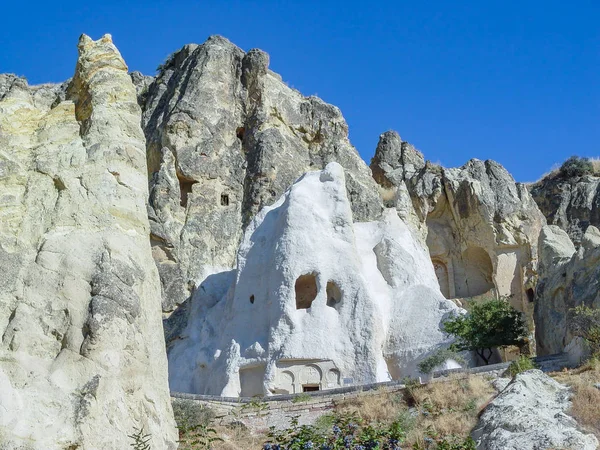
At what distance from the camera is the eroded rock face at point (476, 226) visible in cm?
4759

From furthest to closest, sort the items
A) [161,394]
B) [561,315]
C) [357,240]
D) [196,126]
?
1. [196,126]
2. [357,240]
3. [561,315]
4. [161,394]

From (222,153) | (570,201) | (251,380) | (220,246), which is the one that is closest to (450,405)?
(251,380)

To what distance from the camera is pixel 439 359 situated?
28266mm

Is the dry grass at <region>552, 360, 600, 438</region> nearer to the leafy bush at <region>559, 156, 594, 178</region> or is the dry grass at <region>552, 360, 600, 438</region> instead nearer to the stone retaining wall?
the stone retaining wall

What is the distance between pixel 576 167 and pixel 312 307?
2925 cm

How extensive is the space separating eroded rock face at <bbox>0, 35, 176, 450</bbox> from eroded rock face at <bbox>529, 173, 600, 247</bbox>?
38.6m

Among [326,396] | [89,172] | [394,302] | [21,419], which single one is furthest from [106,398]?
[394,302]

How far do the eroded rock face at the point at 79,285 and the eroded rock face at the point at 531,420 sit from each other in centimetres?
612

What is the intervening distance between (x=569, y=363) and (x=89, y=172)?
14.4m

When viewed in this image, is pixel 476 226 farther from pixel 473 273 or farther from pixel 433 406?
pixel 433 406

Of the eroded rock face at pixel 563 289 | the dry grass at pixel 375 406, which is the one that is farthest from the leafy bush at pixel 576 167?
the dry grass at pixel 375 406

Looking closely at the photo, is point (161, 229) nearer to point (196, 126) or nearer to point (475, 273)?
point (196, 126)

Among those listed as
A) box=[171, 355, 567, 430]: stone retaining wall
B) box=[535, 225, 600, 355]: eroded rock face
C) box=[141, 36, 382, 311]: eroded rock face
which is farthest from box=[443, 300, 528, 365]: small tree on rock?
box=[141, 36, 382, 311]: eroded rock face

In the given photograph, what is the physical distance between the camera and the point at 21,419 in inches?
447
